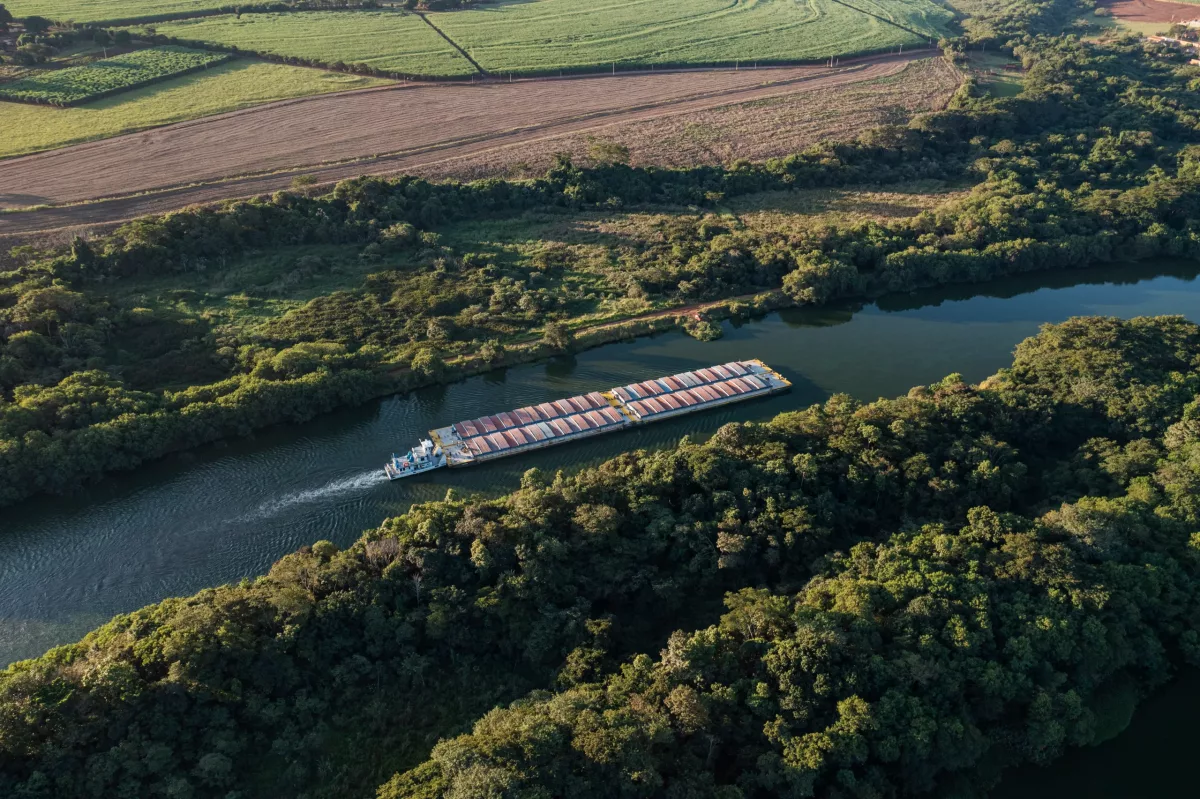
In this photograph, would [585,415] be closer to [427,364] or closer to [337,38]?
[427,364]

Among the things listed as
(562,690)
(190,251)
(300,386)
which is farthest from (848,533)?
(190,251)

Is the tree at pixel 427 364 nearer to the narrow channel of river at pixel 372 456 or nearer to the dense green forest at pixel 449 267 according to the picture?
the dense green forest at pixel 449 267

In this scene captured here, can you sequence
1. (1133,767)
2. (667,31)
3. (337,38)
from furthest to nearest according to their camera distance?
(667,31), (337,38), (1133,767)

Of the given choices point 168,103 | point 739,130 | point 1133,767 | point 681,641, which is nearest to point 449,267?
point 681,641

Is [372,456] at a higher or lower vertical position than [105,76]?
lower

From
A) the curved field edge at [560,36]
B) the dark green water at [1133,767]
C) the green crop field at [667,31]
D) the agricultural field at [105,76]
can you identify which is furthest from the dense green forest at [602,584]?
the green crop field at [667,31]

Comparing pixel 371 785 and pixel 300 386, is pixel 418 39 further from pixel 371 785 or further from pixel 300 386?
pixel 371 785

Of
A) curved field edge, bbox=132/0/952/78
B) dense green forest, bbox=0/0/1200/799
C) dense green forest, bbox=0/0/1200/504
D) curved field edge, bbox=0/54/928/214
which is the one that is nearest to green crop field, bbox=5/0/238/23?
curved field edge, bbox=132/0/952/78
